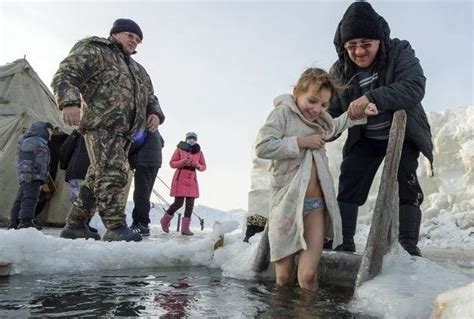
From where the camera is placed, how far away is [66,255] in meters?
2.88

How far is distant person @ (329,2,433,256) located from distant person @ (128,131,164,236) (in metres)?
3.11

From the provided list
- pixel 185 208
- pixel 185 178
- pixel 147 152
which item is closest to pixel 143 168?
pixel 147 152

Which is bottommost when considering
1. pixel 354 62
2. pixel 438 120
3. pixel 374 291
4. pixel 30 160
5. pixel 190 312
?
pixel 190 312

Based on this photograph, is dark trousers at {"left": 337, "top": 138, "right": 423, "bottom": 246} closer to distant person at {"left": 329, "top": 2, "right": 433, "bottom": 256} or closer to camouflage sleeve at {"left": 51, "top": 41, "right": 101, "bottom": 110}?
distant person at {"left": 329, "top": 2, "right": 433, "bottom": 256}

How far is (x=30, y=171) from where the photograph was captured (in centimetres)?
573

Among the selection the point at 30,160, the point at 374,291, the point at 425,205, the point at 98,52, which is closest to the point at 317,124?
the point at 374,291

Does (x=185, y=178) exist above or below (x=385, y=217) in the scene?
above

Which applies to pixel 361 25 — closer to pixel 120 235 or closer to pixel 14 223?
pixel 120 235

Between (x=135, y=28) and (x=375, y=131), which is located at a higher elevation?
(x=135, y=28)

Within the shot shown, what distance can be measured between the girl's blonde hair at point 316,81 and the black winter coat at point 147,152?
11.2 ft

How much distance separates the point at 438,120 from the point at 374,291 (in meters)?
19.5

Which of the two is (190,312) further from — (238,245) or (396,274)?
(238,245)

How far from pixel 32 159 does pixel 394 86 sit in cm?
447

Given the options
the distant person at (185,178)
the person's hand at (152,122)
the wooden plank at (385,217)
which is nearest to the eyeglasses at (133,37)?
the person's hand at (152,122)
